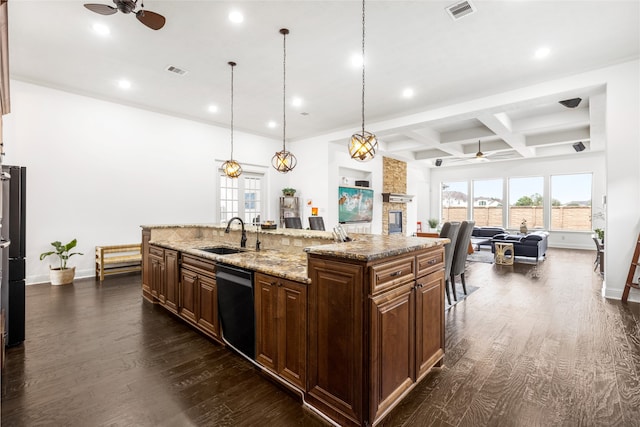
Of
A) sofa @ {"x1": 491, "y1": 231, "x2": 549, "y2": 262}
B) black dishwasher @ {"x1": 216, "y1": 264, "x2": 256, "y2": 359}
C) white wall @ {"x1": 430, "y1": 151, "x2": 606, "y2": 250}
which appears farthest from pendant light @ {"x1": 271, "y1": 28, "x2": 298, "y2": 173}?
white wall @ {"x1": 430, "y1": 151, "x2": 606, "y2": 250}

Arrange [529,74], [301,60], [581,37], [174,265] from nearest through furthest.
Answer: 1. [174,265]
2. [581,37]
3. [301,60]
4. [529,74]

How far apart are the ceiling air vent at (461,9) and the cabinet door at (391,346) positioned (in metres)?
2.93

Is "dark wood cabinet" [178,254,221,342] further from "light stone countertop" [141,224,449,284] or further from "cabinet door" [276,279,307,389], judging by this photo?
"cabinet door" [276,279,307,389]

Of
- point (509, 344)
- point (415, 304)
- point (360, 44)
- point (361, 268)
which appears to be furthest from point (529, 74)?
point (361, 268)

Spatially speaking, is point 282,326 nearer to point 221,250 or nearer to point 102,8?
point 221,250

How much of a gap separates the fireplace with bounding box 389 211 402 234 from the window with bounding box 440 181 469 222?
3.19 m

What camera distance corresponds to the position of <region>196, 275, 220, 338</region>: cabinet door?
2.71 m

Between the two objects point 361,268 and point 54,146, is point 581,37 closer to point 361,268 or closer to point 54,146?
point 361,268

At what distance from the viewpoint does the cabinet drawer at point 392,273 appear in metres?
1.67

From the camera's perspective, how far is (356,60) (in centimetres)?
420

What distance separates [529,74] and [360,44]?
9.21 feet

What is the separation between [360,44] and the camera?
379cm

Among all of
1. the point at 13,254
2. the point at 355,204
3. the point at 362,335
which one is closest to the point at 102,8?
the point at 13,254

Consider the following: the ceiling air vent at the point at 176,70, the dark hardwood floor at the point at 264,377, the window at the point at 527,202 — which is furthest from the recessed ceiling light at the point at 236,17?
the window at the point at 527,202
